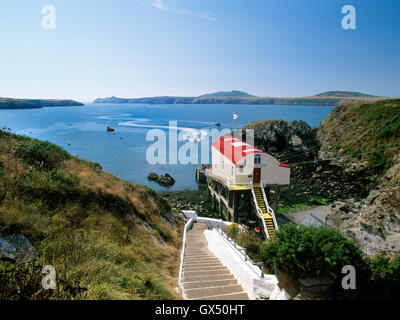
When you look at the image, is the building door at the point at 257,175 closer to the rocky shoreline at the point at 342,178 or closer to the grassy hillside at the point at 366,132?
the rocky shoreline at the point at 342,178

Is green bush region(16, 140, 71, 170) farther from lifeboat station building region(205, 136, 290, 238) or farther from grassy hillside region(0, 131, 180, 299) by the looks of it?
lifeboat station building region(205, 136, 290, 238)

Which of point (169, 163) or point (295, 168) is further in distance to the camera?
point (169, 163)

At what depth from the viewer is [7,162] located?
9.24 meters

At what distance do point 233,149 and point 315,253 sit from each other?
18.7 m

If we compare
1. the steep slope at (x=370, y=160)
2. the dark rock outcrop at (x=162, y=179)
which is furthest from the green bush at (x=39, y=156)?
the dark rock outcrop at (x=162, y=179)

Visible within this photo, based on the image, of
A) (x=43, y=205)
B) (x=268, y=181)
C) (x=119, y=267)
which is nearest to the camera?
(x=119, y=267)

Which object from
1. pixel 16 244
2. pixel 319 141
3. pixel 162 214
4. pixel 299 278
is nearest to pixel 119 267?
pixel 16 244

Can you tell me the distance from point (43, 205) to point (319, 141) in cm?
6323

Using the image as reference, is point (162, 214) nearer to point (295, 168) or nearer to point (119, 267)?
point (119, 267)

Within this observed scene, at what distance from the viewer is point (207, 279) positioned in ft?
27.9

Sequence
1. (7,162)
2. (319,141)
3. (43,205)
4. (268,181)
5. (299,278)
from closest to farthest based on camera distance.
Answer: (299,278) < (43,205) < (7,162) < (268,181) < (319,141)

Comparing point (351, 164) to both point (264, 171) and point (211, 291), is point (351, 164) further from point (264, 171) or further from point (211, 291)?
point (211, 291)
